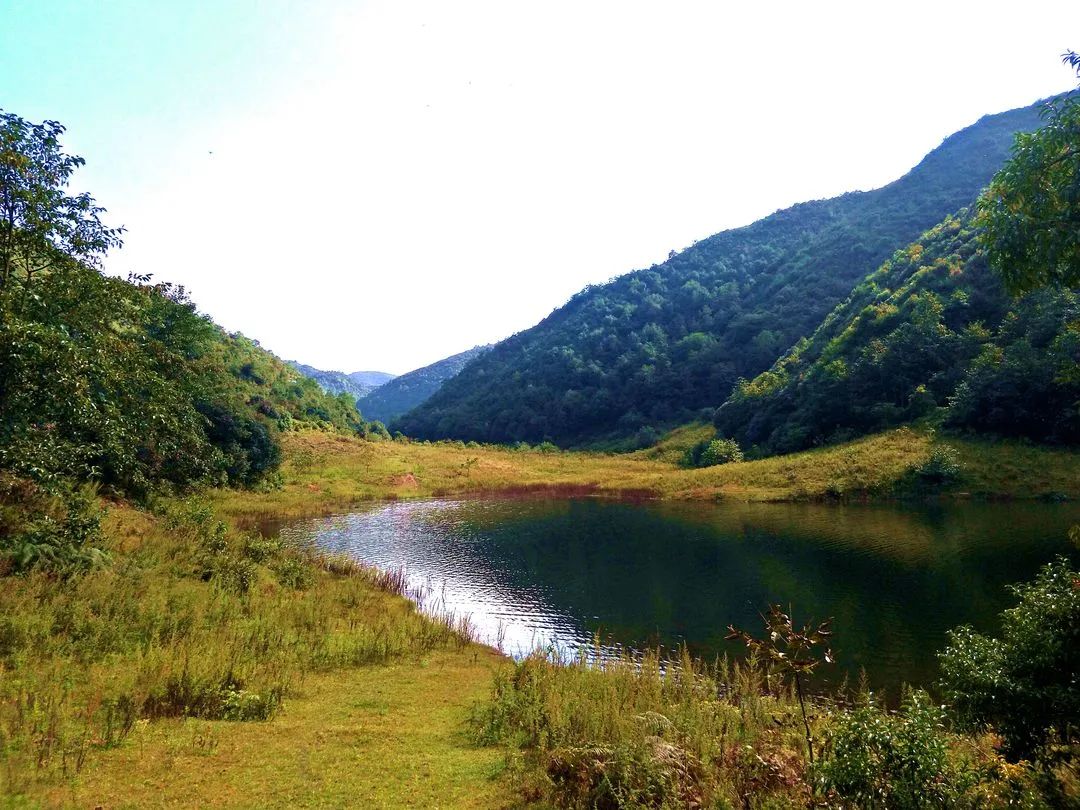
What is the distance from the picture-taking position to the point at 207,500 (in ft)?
133

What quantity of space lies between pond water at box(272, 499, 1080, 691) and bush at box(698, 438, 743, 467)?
28.8 m

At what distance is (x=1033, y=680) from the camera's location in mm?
6605

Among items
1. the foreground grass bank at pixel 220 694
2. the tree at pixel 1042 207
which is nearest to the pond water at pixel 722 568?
the foreground grass bank at pixel 220 694

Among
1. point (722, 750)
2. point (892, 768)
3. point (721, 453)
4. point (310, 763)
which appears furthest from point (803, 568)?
point (721, 453)

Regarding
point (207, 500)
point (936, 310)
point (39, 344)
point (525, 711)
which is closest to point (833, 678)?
point (525, 711)

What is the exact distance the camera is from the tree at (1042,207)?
7.69 m

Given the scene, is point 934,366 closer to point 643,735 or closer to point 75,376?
point 643,735

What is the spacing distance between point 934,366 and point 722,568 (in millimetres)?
53291

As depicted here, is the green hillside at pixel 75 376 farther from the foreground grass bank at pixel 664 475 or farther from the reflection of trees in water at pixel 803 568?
the foreground grass bank at pixel 664 475

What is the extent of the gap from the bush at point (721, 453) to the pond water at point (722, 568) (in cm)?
2881

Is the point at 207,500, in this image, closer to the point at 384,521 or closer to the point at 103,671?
the point at 384,521

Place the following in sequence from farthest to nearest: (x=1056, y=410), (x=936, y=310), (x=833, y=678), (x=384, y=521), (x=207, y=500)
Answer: (x=936, y=310) → (x=1056, y=410) → (x=384, y=521) → (x=207, y=500) → (x=833, y=678)

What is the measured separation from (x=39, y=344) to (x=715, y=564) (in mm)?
26485

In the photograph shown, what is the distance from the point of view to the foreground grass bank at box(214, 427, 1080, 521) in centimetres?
4597
